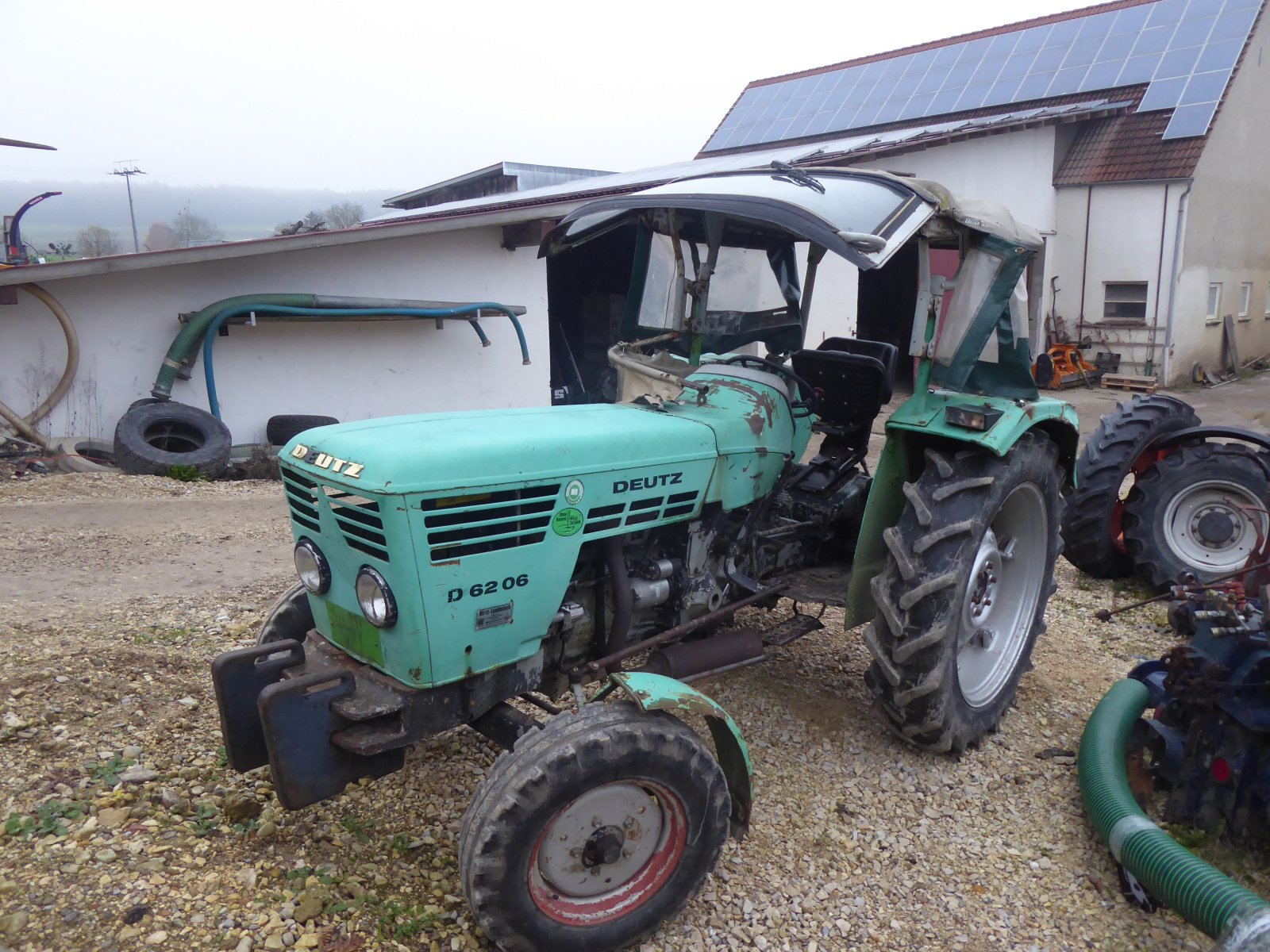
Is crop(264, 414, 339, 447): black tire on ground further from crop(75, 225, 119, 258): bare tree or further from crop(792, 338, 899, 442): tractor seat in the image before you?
crop(75, 225, 119, 258): bare tree

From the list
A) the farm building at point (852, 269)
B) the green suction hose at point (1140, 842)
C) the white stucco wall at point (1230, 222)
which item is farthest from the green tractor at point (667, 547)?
the white stucco wall at point (1230, 222)

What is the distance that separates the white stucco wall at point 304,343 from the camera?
8219mm


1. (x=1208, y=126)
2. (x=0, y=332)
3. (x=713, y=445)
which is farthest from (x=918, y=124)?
(x=713, y=445)

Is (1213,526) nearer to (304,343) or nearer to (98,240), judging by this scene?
(304,343)

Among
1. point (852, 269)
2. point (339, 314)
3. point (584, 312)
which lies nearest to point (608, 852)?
point (339, 314)

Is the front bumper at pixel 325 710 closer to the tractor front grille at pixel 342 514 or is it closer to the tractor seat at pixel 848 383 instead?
the tractor front grille at pixel 342 514

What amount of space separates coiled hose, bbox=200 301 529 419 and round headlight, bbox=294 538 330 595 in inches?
255

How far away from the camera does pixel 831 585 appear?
11.6 feet

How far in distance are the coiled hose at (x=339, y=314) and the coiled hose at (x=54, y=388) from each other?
0.71m

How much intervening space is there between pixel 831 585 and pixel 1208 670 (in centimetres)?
123

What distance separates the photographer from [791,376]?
3559mm

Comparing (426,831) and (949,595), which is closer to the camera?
(426,831)

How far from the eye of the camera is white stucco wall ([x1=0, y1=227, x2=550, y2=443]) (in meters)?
8.22

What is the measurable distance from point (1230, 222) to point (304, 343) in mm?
14267
